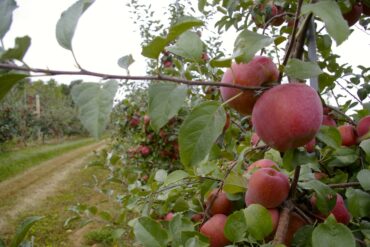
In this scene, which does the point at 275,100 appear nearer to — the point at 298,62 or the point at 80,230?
the point at 298,62

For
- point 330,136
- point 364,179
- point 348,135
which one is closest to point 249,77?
point 330,136

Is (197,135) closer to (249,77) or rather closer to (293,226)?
(249,77)

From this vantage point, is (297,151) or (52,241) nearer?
(297,151)

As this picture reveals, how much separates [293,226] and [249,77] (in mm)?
352

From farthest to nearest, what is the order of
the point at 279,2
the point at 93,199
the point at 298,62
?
the point at 93,199 → the point at 279,2 → the point at 298,62

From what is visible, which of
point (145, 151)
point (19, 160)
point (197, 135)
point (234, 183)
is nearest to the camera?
point (197, 135)

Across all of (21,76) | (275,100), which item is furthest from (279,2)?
(21,76)

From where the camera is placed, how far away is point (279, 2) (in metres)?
1.20

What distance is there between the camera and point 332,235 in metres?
0.59

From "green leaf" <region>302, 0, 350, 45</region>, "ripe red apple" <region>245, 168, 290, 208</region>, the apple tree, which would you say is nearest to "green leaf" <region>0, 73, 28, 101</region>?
the apple tree

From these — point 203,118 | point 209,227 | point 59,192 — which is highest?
point 203,118

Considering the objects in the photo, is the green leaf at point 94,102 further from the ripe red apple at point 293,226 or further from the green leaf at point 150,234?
the ripe red apple at point 293,226

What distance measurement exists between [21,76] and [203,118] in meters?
0.26

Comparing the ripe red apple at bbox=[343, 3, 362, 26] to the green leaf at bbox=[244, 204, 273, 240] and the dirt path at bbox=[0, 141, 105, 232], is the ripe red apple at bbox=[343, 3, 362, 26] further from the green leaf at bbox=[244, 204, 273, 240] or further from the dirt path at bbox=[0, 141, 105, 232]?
the dirt path at bbox=[0, 141, 105, 232]
